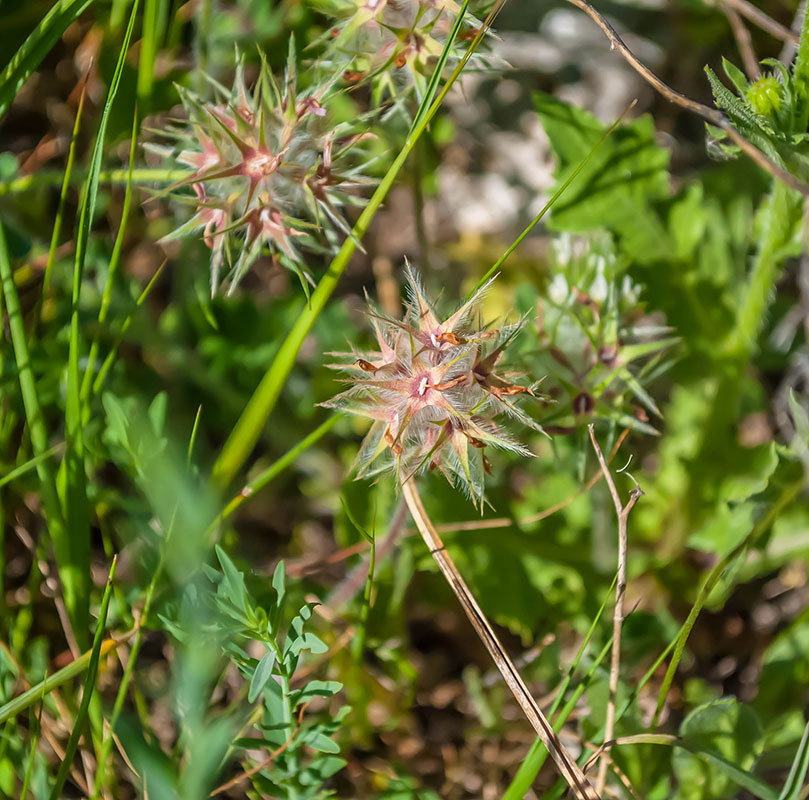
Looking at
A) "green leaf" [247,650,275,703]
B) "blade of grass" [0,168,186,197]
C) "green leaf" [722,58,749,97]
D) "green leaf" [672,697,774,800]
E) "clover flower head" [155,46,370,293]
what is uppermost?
"green leaf" [722,58,749,97]

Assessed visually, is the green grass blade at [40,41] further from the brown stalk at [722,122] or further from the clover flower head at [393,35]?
the brown stalk at [722,122]

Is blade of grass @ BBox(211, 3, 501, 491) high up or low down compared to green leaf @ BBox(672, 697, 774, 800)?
up

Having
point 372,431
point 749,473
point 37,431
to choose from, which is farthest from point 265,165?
point 749,473

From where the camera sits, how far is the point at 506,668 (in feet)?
7.02

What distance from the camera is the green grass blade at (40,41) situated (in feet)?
7.53

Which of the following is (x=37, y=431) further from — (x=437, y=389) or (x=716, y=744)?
(x=716, y=744)

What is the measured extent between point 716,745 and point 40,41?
2712 mm

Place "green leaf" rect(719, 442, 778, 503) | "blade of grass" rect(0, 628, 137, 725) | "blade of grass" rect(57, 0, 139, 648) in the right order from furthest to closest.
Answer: "green leaf" rect(719, 442, 778, 503) → "blade of grass" rect(57, 0, 139, 648) → "blade of grass" rect(0, 628, 137, 725)

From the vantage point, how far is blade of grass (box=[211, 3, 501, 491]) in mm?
2078

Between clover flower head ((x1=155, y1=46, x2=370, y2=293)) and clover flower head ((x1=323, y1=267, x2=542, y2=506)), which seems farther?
clover flower head ((x1=155, y1=46, x2=370, y2=293))

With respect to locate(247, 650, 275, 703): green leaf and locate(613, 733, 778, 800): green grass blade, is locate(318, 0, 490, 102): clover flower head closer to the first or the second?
locate(247, 650, 275, 703): green leaf

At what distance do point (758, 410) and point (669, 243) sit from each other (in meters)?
0.77

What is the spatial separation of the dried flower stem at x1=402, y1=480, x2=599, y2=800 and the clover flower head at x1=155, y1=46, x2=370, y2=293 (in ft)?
2.29

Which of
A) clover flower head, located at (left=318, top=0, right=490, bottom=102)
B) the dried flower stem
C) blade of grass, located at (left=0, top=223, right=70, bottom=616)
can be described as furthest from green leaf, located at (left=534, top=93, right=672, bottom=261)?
blade of grass, located at (left=0, top=223, right=70, bottom=616)
